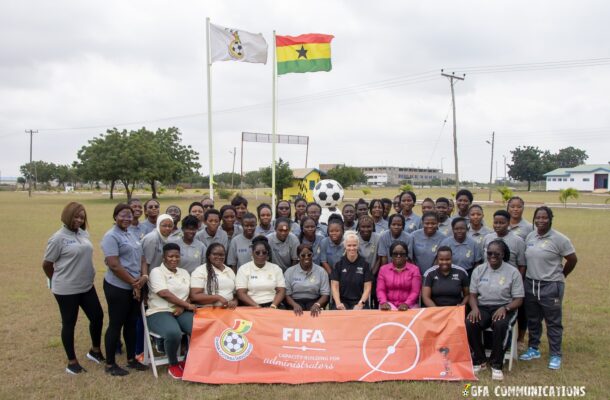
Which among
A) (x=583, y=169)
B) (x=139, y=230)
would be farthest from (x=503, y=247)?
(x=583, y=169)

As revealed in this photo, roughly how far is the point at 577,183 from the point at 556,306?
77982 millimetres

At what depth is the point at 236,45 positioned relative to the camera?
1109 cm

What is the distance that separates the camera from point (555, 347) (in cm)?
540

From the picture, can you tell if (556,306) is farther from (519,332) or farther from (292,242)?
(292,242)

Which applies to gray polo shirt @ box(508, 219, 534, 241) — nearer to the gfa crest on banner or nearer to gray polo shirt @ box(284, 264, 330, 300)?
gray polo shirt @ box(284, 264, 330, 300)

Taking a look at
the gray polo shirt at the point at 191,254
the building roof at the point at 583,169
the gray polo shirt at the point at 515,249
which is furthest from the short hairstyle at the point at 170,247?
the building roof at the point at 583,169

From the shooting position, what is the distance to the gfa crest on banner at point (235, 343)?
510 cm

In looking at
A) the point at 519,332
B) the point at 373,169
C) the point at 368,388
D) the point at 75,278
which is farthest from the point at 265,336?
the point at 373,169

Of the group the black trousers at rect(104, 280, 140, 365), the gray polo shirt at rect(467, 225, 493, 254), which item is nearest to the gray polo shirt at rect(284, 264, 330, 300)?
the black trousers at rect(104, 280, 140, 365)

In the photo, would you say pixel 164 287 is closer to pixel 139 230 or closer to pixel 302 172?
pixel 139 230

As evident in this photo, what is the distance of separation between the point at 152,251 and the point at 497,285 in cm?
399

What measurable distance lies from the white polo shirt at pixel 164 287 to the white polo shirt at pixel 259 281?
24.5 inches

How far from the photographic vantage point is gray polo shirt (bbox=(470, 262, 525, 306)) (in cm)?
526

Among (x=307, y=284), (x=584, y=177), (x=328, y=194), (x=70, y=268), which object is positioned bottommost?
(x=307, y=284)
